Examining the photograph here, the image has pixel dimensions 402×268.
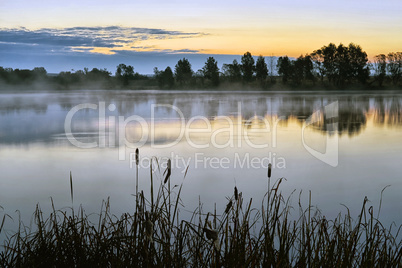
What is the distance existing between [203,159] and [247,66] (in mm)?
40621

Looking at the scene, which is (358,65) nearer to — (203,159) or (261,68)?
(261,68)

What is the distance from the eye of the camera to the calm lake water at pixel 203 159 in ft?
19.0

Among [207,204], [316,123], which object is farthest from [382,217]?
[316,123]

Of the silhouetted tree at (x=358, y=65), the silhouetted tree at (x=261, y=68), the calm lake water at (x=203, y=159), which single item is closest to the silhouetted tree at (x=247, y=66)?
the silhouetted tree at (x=261, y=68)

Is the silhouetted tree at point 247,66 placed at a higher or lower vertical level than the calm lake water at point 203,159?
higher

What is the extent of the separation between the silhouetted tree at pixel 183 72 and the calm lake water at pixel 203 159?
2978 centimetres

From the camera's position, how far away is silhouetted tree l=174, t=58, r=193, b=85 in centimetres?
4409

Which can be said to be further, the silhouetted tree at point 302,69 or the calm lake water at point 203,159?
the silhouetted tree at point 302,69

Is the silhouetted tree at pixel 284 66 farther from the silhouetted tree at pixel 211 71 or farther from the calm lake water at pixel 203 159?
the calm lake water at pixel 203 159

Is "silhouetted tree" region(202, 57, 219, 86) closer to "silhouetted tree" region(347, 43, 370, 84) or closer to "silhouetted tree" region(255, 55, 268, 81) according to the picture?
→ "silhouetted tree" region(255, 55, 268, 81)

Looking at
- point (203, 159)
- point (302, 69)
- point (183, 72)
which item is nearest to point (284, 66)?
point (302, 69)

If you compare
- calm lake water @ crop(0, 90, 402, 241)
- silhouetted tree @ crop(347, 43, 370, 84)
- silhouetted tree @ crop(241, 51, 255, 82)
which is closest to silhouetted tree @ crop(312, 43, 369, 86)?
silhouetted tree @ crop(347, 43, 370, 84)

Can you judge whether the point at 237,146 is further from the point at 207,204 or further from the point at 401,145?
the point at 207,204

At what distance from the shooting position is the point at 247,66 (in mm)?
47969
